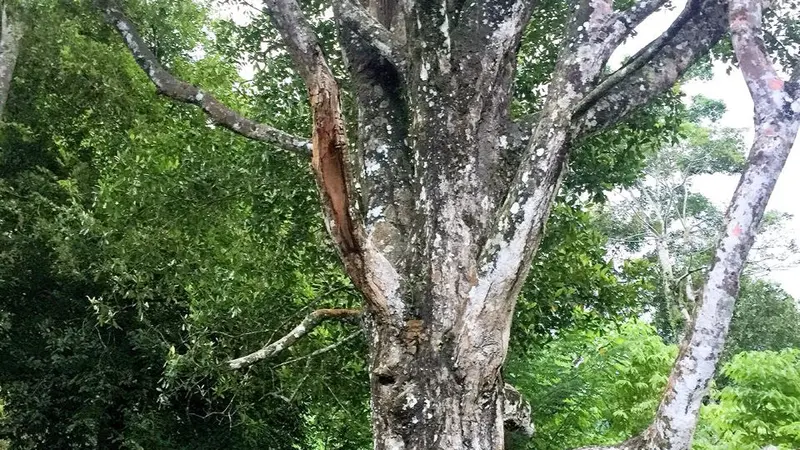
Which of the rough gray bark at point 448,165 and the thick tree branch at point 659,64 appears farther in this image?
the thick tree branch at point 659,64

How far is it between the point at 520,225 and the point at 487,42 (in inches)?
44.1

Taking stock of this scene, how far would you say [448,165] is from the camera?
141 inches

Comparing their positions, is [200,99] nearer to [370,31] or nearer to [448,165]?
[370,31]

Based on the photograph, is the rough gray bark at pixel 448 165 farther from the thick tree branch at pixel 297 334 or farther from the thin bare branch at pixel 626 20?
the thick tree branch at pixel 297 334

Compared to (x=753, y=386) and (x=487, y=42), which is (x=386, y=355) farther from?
(x=753, y=386)

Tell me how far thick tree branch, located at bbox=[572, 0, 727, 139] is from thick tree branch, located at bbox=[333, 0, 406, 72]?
1145 millimetres

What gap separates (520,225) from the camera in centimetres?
326

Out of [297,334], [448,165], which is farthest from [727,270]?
[297,334]

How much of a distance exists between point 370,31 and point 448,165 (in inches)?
41.1

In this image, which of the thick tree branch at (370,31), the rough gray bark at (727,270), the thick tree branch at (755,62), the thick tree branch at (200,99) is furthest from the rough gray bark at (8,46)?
the rough gray bark at (727,270)

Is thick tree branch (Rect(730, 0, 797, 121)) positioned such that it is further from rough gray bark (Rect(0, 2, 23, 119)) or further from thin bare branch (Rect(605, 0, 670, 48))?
rough gray bark (Rect(0, 2, 23, 119))

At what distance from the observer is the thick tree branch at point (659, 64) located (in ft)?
12.1

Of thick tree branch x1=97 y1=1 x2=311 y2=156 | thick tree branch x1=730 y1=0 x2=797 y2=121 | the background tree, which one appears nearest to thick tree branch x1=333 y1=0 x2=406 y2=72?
the background tree

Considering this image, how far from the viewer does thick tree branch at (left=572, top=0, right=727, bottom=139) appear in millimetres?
3674
